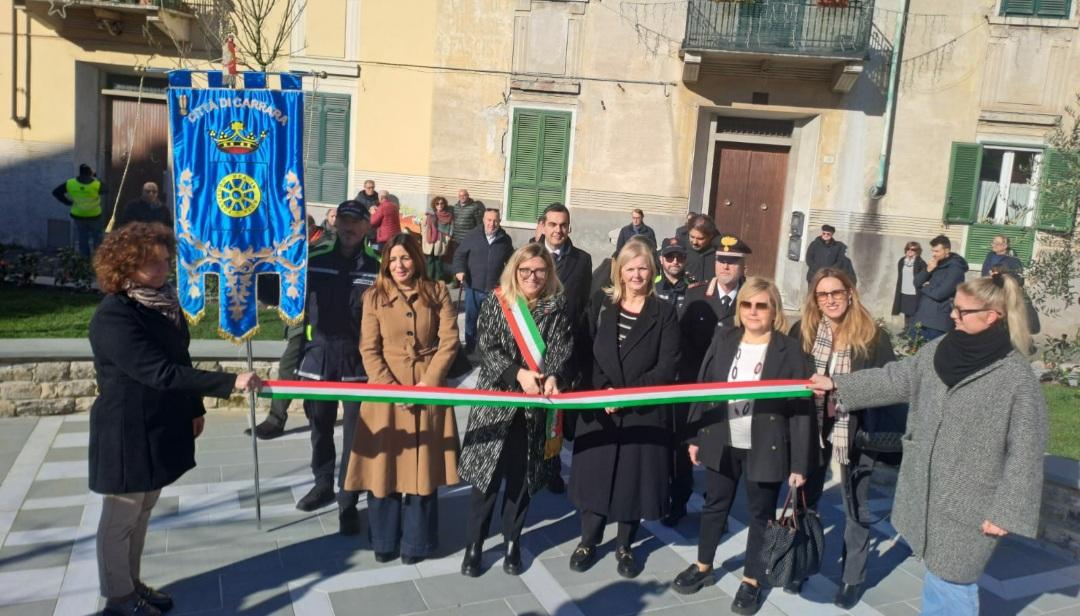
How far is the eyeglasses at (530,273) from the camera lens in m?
4.79

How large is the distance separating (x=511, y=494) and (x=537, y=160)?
11.3m

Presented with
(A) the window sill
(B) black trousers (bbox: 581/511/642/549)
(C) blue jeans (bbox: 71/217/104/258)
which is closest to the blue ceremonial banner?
(B) black trousers (bbox: 581/511/642/549)

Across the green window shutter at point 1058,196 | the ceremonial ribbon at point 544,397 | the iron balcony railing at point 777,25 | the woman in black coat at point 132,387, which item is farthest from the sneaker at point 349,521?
the iron balcony railing at point 777,25

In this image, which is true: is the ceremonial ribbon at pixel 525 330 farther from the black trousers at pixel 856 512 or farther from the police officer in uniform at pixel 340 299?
the black trousers at pixel 856 512

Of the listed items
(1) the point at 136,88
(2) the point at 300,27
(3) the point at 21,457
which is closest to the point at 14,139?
(1) the point at 136,88

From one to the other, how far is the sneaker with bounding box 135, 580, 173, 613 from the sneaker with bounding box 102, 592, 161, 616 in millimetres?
70

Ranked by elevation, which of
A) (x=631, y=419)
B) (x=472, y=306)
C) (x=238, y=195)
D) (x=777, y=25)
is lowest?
(x=472, y=306)

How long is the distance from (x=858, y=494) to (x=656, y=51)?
1203 cm

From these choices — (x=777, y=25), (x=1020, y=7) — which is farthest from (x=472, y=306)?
(x=1020, y=7)

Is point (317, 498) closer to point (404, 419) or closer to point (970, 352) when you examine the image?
point (404, 419)

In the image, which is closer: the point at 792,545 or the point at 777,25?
the point at 792,545

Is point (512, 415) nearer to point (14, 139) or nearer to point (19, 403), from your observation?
point (19, 403)

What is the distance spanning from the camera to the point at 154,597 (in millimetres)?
4270

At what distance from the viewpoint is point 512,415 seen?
15.8 feet
